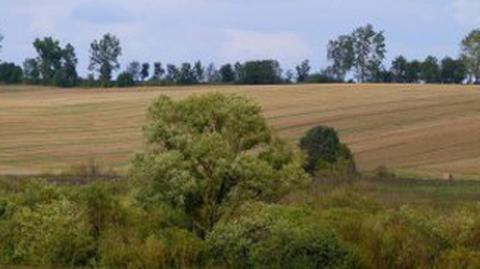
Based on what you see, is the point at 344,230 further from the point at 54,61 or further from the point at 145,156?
the point at 54,61

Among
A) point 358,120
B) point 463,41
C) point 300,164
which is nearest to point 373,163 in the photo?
point 358,120

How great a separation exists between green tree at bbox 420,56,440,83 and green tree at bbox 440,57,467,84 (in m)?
0.92

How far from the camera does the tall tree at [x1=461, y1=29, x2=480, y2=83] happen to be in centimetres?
13650

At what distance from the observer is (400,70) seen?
145750 mm

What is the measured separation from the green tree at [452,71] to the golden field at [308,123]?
134ft

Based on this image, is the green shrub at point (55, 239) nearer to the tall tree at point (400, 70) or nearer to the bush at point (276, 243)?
the bush at point (276, 243)

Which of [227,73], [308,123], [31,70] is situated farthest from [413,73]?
[308,123]

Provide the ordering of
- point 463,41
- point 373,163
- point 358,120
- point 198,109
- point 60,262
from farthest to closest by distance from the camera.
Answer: point 463,41
point 358,120
point 373,163
point 198,109
point 60,262

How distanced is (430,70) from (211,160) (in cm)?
11732

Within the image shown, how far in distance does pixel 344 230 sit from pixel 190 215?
14.2 ft

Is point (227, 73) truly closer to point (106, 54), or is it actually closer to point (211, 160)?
point (106, 54)

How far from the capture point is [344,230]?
2688cm

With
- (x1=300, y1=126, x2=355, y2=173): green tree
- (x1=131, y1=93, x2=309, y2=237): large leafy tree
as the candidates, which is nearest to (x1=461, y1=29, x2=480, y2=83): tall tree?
(x1=300, y1=126, x2=355, y2=173): green tree

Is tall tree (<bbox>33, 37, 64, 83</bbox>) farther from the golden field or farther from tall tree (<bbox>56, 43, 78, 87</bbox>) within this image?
the golden field
